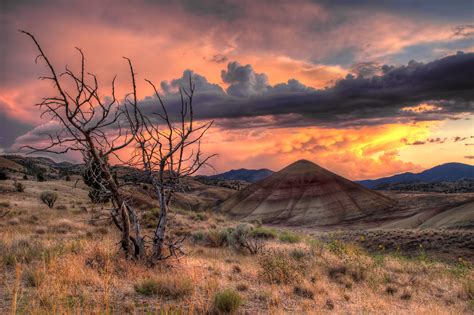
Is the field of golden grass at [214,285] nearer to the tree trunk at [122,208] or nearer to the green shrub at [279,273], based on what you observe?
the green shrub at [279,273]

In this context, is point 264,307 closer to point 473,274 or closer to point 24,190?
point 473,274

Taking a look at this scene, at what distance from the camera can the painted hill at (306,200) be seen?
7556cm

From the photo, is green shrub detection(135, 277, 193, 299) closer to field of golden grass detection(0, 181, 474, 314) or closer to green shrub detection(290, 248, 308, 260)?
field of golden grass detection(0, 181, 474, 314)

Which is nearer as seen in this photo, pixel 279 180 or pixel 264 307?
pixel 264 307

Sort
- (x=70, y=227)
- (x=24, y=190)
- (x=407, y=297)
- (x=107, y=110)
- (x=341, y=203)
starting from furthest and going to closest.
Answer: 1. (x=341, y=203)
2. (x=24, y=190)
3. (x=70, y=227)
4. (x=407, y=297)
5. (x=107, y=110)

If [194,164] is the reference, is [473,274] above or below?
below

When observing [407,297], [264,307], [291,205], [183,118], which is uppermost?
[183,118]

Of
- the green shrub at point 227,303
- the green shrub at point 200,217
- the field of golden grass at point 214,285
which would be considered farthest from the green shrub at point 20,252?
the green shrub at point 200,217

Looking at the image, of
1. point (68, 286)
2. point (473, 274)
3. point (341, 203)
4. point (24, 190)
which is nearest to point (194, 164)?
point (68, 286)

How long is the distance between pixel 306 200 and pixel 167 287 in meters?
78.8

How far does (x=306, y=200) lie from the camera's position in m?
84.1

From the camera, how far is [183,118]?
33.5 feet

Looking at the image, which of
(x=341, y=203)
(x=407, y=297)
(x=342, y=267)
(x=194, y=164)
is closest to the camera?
(x=407, y=297)

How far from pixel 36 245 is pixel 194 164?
5.58m
